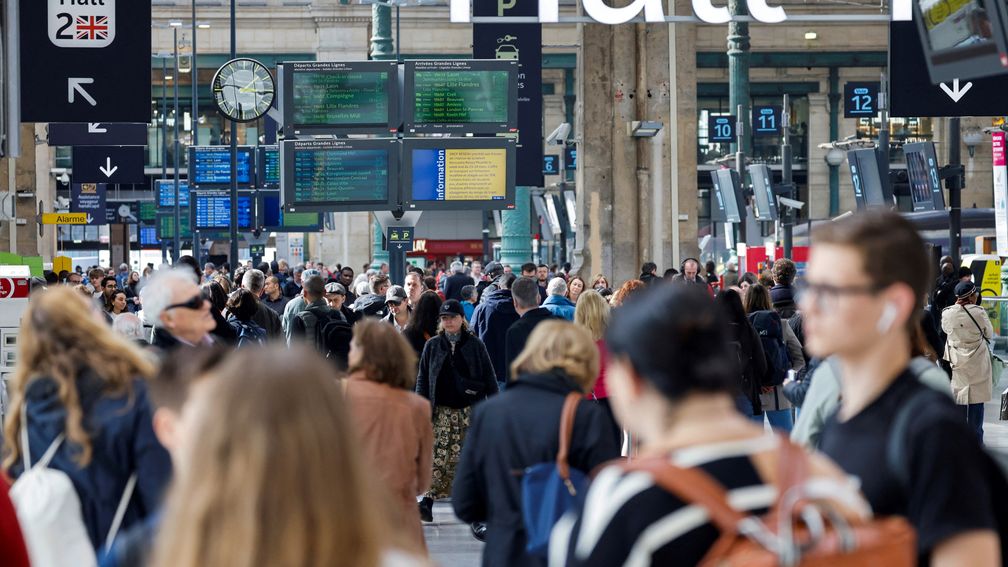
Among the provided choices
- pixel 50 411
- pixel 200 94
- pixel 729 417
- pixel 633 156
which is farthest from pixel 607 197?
pixel 200 94

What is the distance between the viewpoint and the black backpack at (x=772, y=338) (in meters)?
12.5

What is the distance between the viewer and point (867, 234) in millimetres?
3414

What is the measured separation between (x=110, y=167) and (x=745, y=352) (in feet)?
78.0

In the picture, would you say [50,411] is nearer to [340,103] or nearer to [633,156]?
[340,103]

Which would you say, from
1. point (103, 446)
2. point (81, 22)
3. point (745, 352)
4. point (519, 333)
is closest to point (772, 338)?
point (745, 352)

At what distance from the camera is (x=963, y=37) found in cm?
804

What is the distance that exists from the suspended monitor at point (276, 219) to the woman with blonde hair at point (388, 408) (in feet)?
78.5

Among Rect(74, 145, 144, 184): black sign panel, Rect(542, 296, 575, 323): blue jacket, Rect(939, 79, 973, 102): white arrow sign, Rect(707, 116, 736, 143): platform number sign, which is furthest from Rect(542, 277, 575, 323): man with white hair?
Rect(707, 116, 736, 143): platform number sign

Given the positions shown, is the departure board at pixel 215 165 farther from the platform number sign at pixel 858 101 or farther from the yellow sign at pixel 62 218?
the platform number sign at pixel 858 101

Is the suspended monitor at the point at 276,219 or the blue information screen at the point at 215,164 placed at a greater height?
the blue information screen at the point at 215,164

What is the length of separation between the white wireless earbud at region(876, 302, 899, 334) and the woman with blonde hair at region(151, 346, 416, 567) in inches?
59.7

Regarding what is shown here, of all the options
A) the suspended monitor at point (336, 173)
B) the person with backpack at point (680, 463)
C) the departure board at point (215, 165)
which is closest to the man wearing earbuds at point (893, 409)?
the person with backpack at point (680, 463)

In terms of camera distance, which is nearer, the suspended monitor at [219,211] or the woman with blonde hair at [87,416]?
the woman with blonde hair at [87,416]

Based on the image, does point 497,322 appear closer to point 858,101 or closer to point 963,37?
point 963,37
